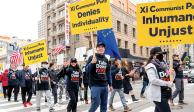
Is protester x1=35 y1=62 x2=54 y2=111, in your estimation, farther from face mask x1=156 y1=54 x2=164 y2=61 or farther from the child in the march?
face mask x1=156 y1=54 x2=164 y2=61

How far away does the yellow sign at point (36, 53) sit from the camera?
45.3ft

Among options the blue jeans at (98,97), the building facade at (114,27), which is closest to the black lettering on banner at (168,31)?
the blue jeans at (98,97)

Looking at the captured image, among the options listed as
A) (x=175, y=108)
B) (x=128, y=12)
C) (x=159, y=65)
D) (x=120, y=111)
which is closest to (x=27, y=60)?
(x=120, y=111)

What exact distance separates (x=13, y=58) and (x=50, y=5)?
3034 centimetres

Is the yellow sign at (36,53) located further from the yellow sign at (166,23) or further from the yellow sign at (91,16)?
the yellow sign at (166,23)

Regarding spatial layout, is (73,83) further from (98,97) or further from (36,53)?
(36,53)

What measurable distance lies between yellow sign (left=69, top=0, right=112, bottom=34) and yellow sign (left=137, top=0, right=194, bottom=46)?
1193mm

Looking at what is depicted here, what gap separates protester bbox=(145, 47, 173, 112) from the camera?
22.2 feet

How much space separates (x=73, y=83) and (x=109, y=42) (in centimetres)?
308

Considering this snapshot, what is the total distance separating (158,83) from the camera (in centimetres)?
676

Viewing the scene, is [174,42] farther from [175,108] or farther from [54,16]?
[54,16]

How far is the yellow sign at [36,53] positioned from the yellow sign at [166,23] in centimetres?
589

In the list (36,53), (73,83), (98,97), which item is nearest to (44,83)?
(36,53)

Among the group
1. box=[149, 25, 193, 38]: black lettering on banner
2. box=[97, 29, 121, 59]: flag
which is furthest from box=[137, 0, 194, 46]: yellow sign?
box=[97, 29, 121, 59]: flag
